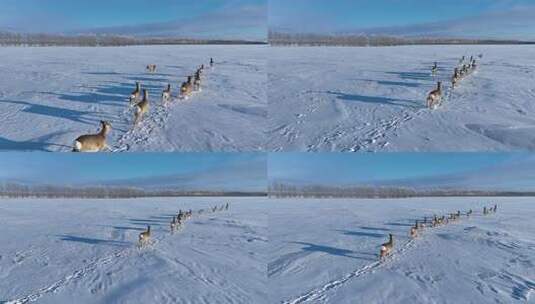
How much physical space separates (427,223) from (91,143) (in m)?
4.08

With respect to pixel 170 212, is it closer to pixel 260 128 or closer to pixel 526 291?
pixel 260 128

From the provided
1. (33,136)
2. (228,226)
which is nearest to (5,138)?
(33,136)

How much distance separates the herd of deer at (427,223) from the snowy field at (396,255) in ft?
→ 0.23

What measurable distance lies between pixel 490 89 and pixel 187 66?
449 centimetres

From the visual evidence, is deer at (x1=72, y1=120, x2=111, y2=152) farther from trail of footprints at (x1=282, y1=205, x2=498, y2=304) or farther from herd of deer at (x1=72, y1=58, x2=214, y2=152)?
trail of footprints at (x1=282, y1=205, x2=498, y2=304)

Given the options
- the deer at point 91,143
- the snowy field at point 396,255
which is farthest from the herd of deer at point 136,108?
the snowy field at point 396,255

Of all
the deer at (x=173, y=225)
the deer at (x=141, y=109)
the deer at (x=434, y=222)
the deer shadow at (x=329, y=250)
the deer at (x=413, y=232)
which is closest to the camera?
the deer shadow at (x=329, y=250)

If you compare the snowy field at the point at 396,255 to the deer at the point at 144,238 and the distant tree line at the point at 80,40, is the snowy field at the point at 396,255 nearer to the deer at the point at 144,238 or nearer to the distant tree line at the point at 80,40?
the deer at the point at 144,238

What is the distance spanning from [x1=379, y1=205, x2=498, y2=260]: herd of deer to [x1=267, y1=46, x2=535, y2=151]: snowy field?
1.02 meters

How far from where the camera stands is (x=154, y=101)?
6043 millimetres

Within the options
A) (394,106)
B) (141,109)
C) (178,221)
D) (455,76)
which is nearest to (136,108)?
(141,109)

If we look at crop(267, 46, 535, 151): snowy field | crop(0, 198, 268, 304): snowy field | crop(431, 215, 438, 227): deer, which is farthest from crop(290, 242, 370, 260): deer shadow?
crop(431, 215, 438, 227): deer

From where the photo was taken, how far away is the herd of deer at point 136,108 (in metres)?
4.75

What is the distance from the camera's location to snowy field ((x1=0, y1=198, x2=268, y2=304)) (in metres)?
4.72
